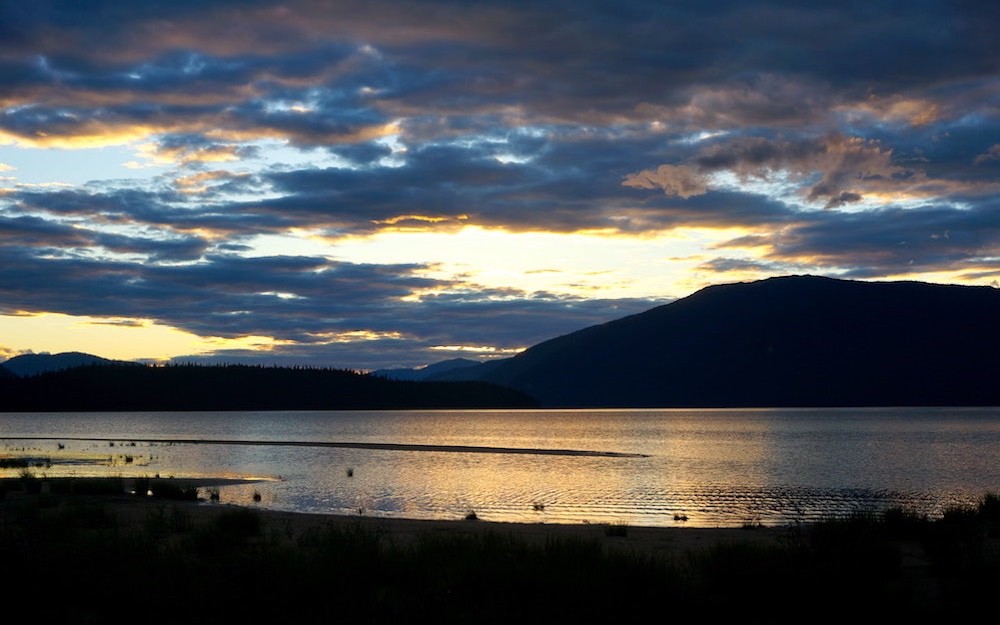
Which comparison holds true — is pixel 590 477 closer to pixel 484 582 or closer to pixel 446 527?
pixel 446 527

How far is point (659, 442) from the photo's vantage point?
103500 millimetres

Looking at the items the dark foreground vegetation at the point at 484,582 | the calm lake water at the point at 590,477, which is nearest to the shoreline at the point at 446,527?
the dark foreground vegetation at the point at 484,582

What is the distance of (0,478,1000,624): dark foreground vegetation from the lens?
11.4 metres

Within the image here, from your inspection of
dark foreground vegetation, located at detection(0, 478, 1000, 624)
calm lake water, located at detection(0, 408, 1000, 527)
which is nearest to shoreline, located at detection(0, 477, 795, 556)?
dark foreground vegetation, located at detection(0, 478, 1000, 624)

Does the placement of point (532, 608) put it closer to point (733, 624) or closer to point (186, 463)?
point (733, 624)

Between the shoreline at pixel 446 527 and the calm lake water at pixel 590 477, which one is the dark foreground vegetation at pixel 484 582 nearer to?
the shoreline at pixel 446 527

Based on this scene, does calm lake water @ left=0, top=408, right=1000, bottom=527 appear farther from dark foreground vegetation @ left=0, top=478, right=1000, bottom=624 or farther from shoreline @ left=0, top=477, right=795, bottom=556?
dark foreground vegetation @ left=0, top=478, right=1000, bottom=624

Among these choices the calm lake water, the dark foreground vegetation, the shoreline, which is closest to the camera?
the dark foreground vegetation

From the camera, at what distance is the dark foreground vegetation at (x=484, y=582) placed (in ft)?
37.3

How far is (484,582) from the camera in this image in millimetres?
12930

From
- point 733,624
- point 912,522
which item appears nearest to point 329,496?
point 912,522

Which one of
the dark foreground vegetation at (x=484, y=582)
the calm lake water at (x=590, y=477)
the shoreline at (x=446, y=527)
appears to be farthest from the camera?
the calm lake water at (x=590, y=477)

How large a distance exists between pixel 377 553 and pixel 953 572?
9391 millimetres

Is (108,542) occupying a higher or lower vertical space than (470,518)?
higher
